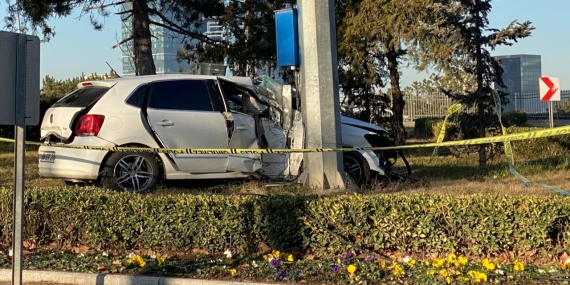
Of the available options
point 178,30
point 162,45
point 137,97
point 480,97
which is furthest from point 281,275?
point 162,45

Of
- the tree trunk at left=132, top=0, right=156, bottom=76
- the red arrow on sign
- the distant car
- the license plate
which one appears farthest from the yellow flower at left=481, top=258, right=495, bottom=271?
the red arrow on sign

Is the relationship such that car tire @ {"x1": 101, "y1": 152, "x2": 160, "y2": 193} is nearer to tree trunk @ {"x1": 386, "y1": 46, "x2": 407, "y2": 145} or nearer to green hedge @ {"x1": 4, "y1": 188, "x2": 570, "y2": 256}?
green hedge @ {"x1": 4, "y1": 188, "x2": 570, "y2": 256}

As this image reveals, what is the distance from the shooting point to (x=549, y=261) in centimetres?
575

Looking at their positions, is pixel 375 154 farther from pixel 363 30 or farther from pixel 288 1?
pixel 363 30

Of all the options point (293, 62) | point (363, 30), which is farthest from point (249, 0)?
point (293, 62)

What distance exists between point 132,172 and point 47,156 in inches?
41.6

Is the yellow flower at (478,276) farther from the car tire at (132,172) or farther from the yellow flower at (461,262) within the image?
the car tire at (132,172)

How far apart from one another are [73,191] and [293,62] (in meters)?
3.37

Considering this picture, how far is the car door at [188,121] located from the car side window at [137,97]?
3.9 inches

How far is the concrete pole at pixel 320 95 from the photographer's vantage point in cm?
849

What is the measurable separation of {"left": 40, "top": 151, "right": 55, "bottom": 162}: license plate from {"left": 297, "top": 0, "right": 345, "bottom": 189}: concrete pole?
3088 mm

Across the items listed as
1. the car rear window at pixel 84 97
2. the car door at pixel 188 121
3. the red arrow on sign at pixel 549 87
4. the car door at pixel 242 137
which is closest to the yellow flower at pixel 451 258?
the car door at pixel 242 137

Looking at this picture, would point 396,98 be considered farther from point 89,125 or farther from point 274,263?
point 274,263

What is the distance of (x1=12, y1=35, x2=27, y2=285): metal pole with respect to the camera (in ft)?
15.3
